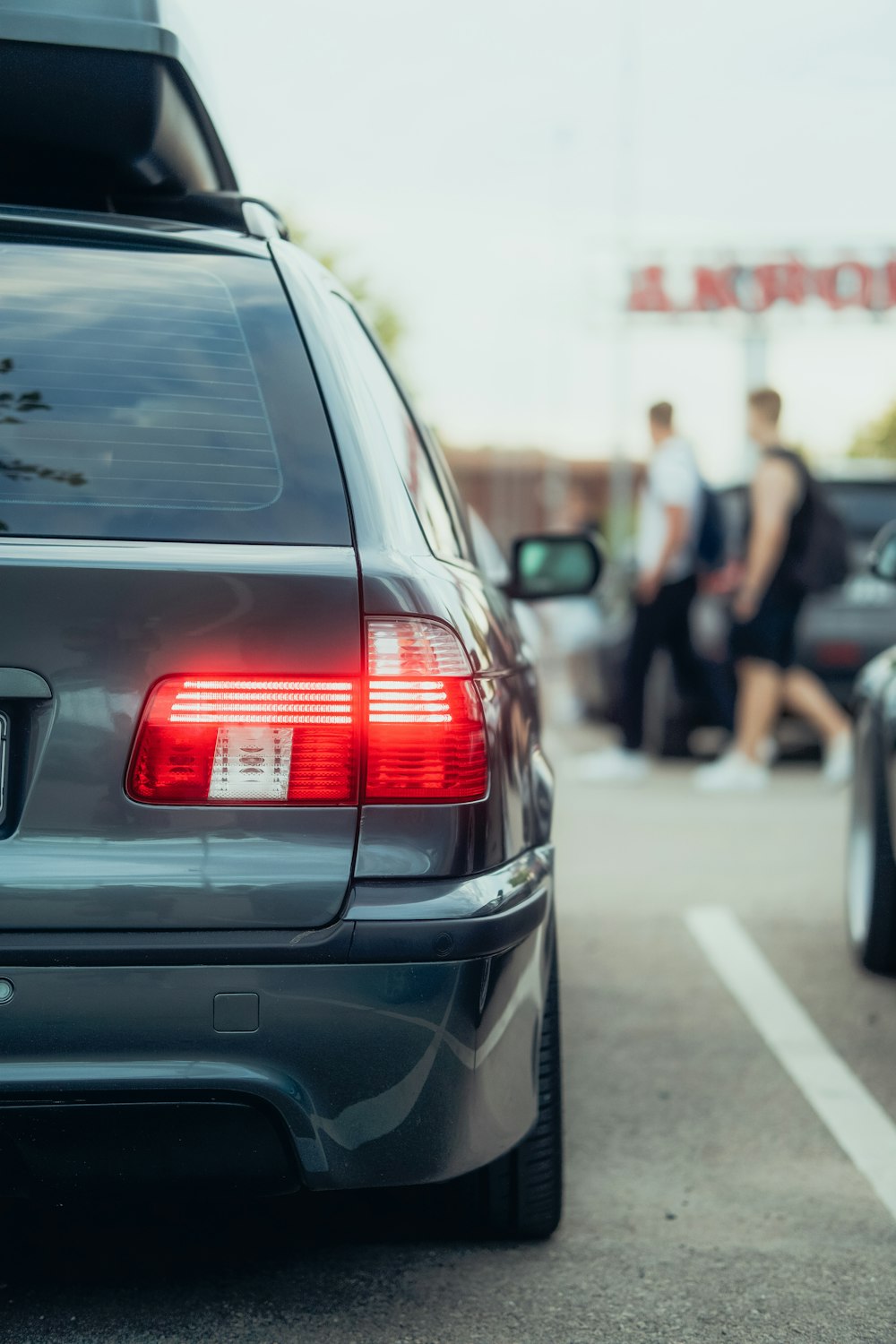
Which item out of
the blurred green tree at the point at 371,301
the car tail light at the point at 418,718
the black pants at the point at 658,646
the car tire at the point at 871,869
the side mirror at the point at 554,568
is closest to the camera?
the car tail light at the point at 418,718

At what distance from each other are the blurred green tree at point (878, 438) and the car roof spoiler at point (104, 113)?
6039 cm

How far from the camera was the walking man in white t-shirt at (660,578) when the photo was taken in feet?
32.1

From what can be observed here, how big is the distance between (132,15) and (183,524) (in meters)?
1.05

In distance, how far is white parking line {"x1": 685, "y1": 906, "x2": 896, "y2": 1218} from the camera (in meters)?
3.68

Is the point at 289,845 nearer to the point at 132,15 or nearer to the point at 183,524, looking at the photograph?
the point at 183,524

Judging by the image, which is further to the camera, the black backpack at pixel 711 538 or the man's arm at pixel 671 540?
the black backpack at pixel 711 538

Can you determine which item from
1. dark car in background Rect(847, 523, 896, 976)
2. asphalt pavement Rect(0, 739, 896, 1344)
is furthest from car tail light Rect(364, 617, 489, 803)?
dark car in background Rect(847, 523, 896, 976)

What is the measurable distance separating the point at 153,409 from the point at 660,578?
7.36 meters

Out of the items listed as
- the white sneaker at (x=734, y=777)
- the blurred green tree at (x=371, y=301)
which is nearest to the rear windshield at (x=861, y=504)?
the white sneaker at (x=734, y=777)

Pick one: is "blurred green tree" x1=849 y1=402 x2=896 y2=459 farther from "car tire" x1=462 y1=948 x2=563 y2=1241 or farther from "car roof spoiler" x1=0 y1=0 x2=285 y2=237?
"car tire" x1=462 y1=948 x2=563 y2=1241

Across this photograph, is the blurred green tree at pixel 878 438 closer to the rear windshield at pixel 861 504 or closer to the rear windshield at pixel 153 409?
the rear windshield at pixel 861 504

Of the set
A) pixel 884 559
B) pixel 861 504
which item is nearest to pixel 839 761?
pixel 861 504

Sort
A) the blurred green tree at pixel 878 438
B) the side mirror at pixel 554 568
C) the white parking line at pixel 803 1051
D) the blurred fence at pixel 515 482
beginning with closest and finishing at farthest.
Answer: the white parking line at pixel 803 1051, the side mirror at pixel 554 568, the blurred green tree at pixel 878 438, the blurred fence at pixel 515 482

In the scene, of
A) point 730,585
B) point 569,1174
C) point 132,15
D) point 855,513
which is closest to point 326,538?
point 132,15
